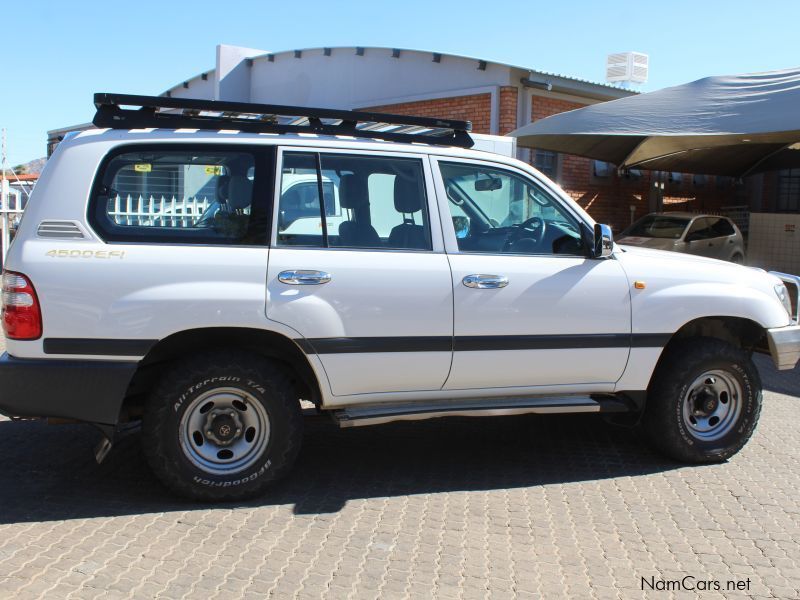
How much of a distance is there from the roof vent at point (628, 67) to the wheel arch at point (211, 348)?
17471mm

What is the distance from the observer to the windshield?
1655 centimetres

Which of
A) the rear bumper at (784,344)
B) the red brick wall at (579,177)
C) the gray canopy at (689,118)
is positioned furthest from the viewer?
the red brick wall at (579,177)

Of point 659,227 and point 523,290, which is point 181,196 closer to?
point 523,290

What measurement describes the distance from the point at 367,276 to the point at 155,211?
1.18 m

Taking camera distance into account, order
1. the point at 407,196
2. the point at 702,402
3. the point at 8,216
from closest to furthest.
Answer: the point at 407,196
the point at 702,402
the point at 8,216

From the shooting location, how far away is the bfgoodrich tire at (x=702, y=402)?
5.16 m

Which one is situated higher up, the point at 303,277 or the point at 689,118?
the point at 689,118

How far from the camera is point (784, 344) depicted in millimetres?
5312

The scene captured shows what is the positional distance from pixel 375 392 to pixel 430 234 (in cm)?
97

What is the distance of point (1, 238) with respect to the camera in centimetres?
1432

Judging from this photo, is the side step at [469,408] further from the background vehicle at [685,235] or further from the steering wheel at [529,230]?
the background vehicle at [685,235]

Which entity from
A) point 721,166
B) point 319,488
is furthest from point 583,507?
point 721,166

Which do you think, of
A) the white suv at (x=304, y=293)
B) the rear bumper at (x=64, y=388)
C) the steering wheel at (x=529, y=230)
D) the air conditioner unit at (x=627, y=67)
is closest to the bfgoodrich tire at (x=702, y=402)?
the white suv at (x=304, y=293)

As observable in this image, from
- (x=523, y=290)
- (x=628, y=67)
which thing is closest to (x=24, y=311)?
(x=523, y=290)
